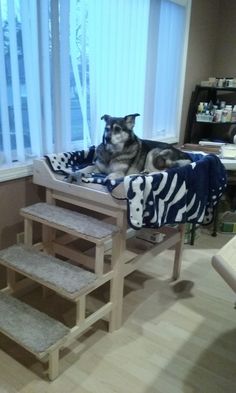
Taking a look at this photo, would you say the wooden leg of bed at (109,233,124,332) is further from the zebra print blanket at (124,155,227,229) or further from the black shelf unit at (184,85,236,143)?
the black shelf unit at (184,85,236,143)

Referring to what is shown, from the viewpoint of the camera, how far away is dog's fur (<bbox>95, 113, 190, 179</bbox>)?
79.4 inches

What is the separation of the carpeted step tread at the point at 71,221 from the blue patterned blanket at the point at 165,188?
149 millimetres

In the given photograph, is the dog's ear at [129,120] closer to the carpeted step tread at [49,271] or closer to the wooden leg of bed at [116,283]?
the wooden leg of bed at [116,283]

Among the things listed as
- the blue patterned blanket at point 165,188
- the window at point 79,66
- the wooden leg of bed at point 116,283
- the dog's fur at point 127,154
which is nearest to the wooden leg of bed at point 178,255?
the blue patterned blanket at point 165,188

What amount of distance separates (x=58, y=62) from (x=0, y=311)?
140 cm

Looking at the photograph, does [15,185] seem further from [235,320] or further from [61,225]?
[235,320]

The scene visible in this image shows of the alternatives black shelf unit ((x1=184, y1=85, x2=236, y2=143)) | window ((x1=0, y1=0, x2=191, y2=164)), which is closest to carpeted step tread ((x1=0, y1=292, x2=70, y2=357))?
window ((x1=0, y1=0, x2=191, y2=164))

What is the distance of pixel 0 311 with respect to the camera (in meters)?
1.62

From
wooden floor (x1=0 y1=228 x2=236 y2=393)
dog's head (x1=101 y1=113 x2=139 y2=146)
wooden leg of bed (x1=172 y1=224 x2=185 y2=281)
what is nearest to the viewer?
wooden floor (x1=0 y1=228 x2=236 y2=393)

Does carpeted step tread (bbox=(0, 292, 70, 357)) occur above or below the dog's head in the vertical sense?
below

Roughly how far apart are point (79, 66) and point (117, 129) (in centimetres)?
52

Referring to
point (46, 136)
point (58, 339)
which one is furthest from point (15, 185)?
point (58, 339)

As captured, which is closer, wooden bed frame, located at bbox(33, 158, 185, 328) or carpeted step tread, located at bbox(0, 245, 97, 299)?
carpeted step tread, located at bbox(0, 245, 97, 299)

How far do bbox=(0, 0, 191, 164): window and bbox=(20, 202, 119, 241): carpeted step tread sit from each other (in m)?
Answer: 0.32
